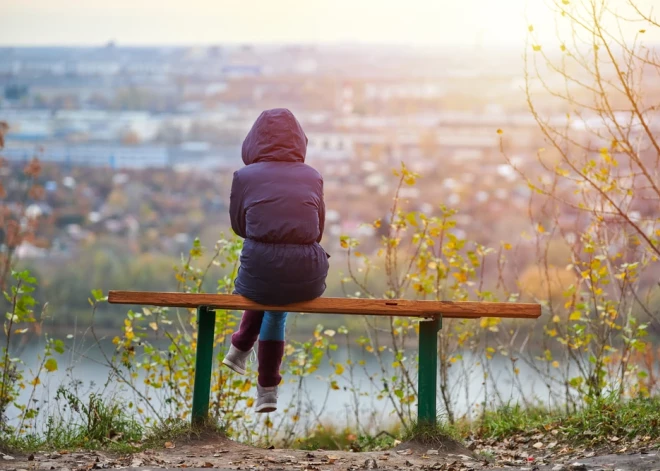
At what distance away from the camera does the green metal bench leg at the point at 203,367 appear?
3715 mm

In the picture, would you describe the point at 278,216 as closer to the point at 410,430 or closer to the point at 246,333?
the point at 246,333

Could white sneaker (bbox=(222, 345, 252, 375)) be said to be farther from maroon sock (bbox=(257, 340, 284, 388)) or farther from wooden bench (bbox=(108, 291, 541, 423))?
wooden bench (bbox=(108, 291, 541, 423))

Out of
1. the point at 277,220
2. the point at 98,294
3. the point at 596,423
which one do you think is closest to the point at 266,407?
the point at 277,220

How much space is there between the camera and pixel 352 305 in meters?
3.46

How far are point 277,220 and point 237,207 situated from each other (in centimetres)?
24

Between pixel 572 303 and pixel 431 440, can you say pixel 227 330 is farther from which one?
pixel 572 303

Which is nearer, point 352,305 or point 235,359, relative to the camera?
point 352,305

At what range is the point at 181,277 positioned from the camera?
4.77 m

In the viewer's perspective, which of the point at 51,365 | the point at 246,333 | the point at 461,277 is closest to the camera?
the point at 246,333

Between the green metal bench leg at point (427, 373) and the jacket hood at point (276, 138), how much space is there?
0.94 m

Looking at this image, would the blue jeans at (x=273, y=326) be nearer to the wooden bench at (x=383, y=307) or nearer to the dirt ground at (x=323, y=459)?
the wooden bench at (x=383, y=307)

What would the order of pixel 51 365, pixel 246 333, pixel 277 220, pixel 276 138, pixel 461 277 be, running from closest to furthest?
pixel 277 220 → pixel 276 138 → pixel 246 333 → pixel 51 365 → pixel 461 277

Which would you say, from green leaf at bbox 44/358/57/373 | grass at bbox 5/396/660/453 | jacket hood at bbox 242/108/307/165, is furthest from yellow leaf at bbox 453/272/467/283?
green leaf at bbox 44/358/57/373

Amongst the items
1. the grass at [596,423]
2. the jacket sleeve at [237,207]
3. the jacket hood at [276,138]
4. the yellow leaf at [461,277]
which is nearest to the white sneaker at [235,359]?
the jacket sleeve at [237,207]
